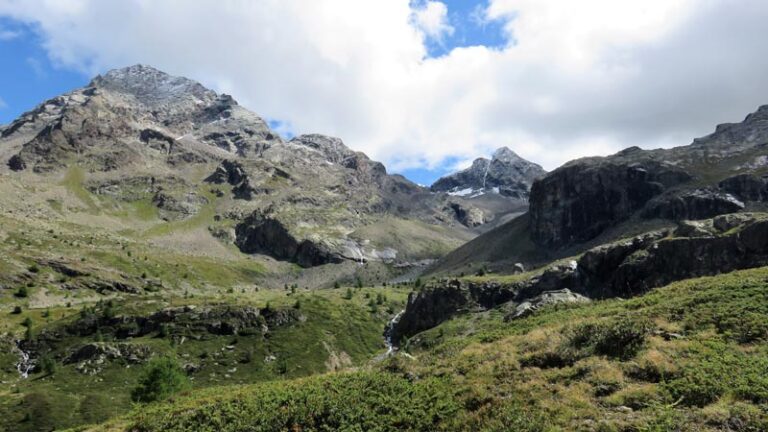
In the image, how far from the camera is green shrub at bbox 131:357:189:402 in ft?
317

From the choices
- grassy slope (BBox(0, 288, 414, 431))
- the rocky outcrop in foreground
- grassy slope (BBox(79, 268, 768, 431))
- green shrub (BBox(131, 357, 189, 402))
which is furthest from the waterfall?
grassy slope (BBox(79, 268, 768, 431))

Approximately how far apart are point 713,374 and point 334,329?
16649 centimetres

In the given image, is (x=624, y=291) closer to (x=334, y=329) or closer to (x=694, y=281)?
(x=694, y=281)

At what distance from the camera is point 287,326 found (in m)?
177

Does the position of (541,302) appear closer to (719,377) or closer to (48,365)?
(719,377)

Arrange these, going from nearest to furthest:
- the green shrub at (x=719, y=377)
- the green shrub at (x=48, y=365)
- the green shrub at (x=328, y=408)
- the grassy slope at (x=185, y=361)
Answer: the green shrub at (x=719, y=377) → the green shrub at (x=328, y=408) → the grassy slope at (x=185, y=361) → the green shrub at (x=48, y=365)

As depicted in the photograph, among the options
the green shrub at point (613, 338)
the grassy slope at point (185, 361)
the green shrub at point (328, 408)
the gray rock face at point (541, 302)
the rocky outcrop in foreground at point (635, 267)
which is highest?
the rocky outcrop in foreground at point (635, 267)

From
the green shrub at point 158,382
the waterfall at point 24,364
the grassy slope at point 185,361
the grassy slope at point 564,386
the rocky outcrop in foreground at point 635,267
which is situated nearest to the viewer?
the grassy slope at point 564,386

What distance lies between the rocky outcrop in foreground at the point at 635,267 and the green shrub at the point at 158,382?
69225mm

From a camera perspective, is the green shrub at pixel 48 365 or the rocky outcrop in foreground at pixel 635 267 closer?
the rocky outcrop in foreground at pixel 635 267

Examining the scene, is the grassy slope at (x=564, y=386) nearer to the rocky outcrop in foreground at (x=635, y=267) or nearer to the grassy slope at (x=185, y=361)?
the rocky outcrop in foreground at (x=635, y=267)

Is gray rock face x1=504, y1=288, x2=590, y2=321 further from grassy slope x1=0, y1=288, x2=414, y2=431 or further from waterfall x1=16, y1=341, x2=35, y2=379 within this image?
waterfall x1=16, y1=341, x2=35, y2=379

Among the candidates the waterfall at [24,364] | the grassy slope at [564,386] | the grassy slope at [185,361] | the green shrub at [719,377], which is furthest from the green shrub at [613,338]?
the waterfall at [24,364]

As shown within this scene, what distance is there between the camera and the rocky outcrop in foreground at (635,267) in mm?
105500
